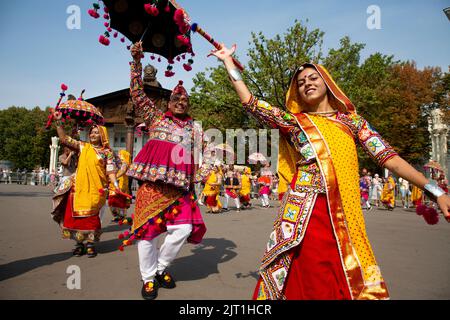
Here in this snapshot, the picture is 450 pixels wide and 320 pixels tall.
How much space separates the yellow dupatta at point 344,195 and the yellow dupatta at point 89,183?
3.80 m

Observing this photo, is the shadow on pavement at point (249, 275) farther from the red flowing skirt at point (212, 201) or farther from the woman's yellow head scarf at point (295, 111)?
the red flowing skirt at point (212, 201)

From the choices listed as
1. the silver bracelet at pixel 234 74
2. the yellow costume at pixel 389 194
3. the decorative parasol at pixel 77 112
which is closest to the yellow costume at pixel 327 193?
the silver bracelet at pixel 234 74

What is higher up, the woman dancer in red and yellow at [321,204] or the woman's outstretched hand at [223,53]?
the woman's outstretched hand at [223,53]

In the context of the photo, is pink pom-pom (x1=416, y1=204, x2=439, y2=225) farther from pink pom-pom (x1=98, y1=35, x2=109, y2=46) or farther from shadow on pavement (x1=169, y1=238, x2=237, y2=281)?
pink pom-pom (x1=98, y1=35, x2=109, y2=46)

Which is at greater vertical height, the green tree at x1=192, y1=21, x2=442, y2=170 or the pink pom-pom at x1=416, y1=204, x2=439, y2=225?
the green tree at x1=192, y1=21, x2=442, y2=170

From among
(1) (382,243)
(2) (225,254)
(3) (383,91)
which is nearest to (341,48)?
(3) (383,91)

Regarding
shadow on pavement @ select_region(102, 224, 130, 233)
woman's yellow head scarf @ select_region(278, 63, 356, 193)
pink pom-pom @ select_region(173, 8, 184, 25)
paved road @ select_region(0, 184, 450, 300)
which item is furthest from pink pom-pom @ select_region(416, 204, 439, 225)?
shadow on pavement @ select_region(102, 224, 130, 233)

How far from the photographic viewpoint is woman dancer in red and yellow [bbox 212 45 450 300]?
1.95 m

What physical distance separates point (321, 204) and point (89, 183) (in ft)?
13.8

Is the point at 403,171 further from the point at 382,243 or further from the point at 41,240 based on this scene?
the point at 41,240

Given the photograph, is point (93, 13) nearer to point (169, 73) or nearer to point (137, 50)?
point (137, 50)

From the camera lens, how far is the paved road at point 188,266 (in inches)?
132

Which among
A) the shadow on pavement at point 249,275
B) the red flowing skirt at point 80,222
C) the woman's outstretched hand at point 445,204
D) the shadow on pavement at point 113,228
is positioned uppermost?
the woman's outstretched hand at point 445,204

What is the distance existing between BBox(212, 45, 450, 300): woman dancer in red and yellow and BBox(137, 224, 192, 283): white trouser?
4.79 ft
